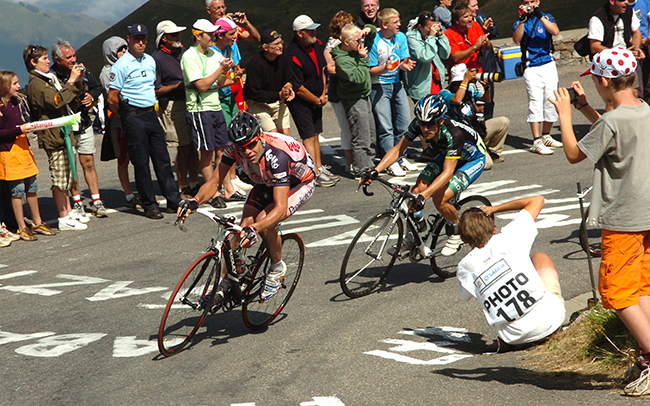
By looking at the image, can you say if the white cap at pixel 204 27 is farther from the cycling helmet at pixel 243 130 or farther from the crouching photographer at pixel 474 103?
the cycling helmet at pixel 243 130

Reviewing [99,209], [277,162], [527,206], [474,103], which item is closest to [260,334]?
[277,162]

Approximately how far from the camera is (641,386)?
468 cm

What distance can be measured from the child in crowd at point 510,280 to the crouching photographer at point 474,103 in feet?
20.0

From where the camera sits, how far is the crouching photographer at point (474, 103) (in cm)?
1178

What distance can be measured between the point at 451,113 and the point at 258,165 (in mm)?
6013

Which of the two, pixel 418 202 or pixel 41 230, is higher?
pixel 418 202

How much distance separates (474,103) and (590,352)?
7090 mm

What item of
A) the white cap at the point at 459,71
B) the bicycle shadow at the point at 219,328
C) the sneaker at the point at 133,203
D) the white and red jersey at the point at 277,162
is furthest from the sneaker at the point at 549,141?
the bicycle shadow at the point at 219,328

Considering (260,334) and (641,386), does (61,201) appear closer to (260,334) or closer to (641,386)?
(260,334)

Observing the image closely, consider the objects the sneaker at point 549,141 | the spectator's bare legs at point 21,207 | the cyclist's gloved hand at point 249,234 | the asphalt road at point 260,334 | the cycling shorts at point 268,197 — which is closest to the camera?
the asphalt road at point 260,334

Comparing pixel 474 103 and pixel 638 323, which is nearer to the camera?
pixel 638 323

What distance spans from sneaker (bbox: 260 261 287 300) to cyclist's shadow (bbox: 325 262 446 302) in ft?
2.89

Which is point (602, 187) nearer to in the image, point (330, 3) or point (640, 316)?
point (640, 316)

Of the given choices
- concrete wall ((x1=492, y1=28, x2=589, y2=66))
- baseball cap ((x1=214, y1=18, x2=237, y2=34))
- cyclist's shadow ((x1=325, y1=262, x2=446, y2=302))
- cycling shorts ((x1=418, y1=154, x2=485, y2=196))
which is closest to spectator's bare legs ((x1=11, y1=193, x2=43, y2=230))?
baseball cap ((x1=214, y1=18, x2=237, y2=34))
